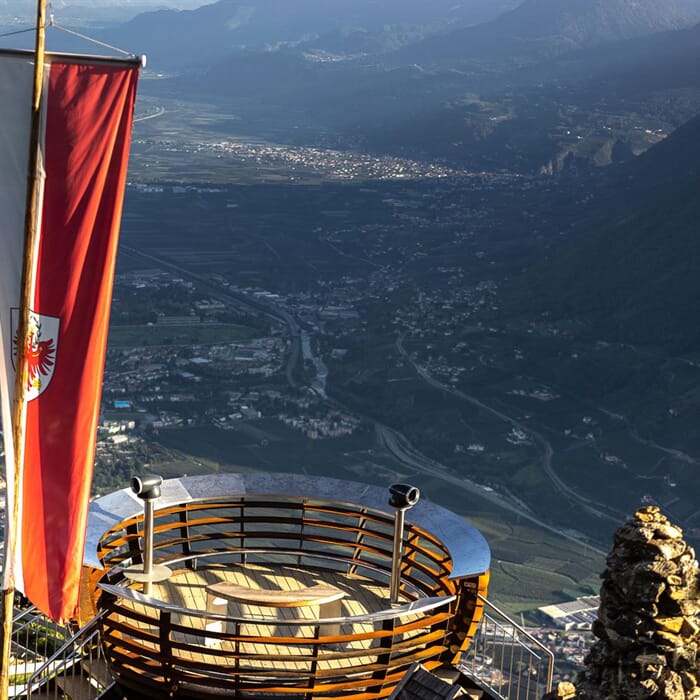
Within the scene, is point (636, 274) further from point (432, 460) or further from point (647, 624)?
point (647, 624)

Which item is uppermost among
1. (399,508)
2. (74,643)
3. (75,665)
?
(399,508)

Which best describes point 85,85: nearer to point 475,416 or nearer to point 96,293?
point 96,293

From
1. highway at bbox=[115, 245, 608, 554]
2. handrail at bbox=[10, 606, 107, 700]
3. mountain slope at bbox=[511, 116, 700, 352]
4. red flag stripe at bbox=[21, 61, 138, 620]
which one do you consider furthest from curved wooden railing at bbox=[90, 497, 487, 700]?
mountain slope at bbox=[511, 116, 700, 352]

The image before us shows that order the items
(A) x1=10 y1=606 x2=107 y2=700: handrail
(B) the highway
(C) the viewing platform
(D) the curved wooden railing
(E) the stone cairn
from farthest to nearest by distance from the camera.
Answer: (B) the highway
(A) x1=10 y1=606 x2=107 y2=700: handrail
(C) the viewing platform
(D) the curved wooden railing
(E) the stone cairn

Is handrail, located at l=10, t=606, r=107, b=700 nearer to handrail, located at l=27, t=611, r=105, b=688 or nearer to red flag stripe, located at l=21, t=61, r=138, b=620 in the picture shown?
handrail, located at l=27, t=611, r=105, b=688

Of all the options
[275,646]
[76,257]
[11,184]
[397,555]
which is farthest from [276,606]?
[11,184]
